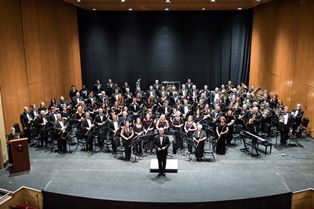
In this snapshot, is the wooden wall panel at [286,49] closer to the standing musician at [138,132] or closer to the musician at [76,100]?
the standing musician at [138,132]

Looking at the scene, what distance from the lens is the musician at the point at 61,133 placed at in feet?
35.7

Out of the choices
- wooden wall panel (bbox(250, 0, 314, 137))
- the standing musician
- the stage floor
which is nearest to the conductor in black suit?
the stage floor

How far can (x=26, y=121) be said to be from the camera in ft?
37.7

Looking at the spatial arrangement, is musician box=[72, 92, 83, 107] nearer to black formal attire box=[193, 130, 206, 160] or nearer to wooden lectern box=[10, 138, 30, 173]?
wooden lectern box=[10, 138, 30, 173]

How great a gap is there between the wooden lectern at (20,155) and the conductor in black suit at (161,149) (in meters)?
3.86

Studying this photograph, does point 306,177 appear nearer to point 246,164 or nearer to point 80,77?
point 246,164

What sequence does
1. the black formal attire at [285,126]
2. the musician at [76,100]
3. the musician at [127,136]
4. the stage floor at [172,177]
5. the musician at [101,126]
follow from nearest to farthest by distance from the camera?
1. the stage floor at [172,177]
2. the musician at [127,136]
3. the musician at [101,126]
4. the black formal attire at [285,126]
5. the musician at [76,100]

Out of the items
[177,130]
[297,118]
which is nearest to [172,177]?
[177,130]

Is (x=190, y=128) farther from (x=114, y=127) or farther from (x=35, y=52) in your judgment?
(x=35, y=52)

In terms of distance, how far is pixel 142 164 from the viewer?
1002 cm

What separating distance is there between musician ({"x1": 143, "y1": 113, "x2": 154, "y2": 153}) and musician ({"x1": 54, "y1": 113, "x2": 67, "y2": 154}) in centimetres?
274

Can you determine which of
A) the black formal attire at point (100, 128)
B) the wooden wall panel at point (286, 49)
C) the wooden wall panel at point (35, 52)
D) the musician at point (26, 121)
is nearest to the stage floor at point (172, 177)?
the black formal attire at point (100, 128)

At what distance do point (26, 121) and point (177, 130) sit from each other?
17.7ft

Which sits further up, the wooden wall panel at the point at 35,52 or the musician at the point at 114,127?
the wooden wall panel at the point at 35,52
